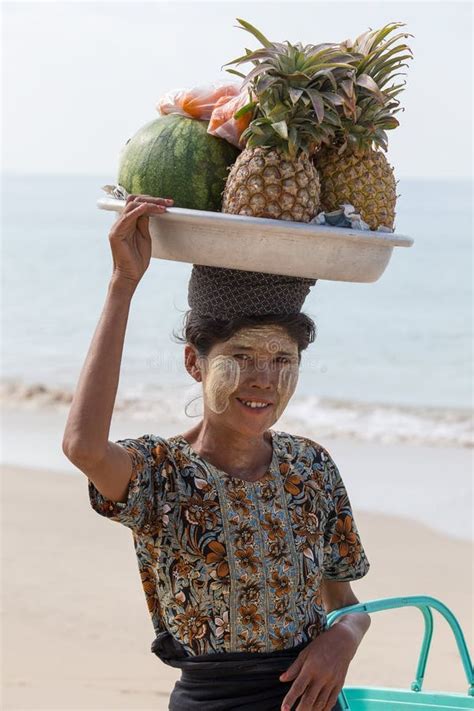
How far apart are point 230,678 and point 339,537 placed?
504mm

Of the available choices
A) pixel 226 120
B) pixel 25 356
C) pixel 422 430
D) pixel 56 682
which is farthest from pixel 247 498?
pixel 25 356

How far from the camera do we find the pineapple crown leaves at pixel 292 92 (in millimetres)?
2463

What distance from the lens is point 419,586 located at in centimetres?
774

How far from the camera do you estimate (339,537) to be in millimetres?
2963

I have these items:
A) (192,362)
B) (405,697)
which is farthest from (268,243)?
(405,697)

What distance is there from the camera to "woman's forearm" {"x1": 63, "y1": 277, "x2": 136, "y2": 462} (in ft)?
7.97

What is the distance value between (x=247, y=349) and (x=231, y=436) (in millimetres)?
222

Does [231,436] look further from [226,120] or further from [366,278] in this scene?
[226,120]

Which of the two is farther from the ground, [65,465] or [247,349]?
[247,349]

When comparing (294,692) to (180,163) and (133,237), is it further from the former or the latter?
(180,163)

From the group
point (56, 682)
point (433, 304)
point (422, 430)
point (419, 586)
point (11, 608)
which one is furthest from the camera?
point (433, 304)

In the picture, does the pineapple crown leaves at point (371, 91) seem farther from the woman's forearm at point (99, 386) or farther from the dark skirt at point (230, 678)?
the dark skirt at point (230, 678)

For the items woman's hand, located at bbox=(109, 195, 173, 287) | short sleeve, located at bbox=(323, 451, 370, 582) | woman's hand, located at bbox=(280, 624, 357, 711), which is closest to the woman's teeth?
short sleeve, located at bbox=(323, 451, 370, 582)

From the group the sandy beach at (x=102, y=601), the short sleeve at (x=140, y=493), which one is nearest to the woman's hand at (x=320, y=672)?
the short sleeve at (x=140, y=493)
